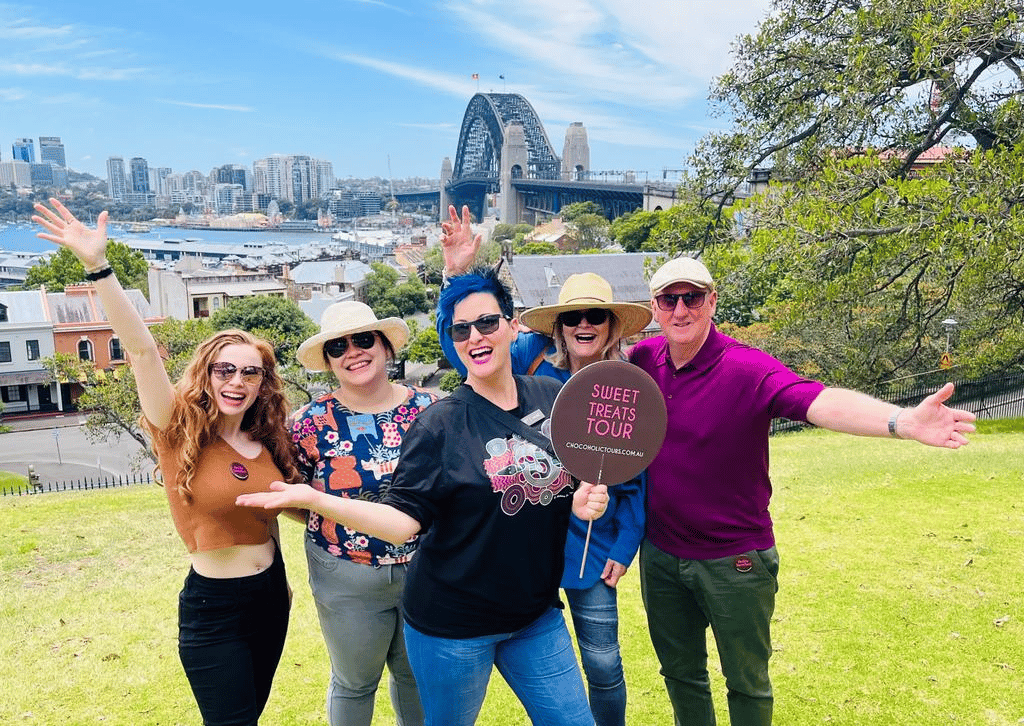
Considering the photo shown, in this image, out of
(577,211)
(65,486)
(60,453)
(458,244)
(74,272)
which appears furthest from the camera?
(577,211)

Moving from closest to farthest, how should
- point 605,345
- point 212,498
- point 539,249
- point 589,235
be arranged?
point 212,498 < point 605,345 < point 539,249 < point 589,235

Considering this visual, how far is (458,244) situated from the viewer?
10.8ft

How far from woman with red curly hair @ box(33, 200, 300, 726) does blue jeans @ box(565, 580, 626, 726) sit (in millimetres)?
1132

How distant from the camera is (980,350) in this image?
1270 centimetres

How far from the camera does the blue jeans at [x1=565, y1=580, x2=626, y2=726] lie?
2.99 metres

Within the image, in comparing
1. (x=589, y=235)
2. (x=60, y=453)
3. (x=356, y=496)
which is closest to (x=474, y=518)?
(x=356, y=496)

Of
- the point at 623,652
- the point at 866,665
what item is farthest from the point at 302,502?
the point at 866,665

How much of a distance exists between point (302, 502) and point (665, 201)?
83.1 meters

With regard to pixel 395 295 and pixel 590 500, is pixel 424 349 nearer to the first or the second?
pixel 395 295

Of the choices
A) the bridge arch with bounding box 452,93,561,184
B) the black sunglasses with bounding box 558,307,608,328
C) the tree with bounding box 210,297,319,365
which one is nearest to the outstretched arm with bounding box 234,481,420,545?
the black sunglasses with bounding box 558,307,608,328

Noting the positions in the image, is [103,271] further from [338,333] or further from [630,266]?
[630,266]

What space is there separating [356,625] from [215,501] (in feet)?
2.33

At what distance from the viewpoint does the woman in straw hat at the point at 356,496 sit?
2945 millimetres

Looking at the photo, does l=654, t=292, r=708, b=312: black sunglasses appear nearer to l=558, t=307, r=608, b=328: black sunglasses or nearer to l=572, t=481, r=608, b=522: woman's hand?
l=558, t=307, r=608, b=328: black sunglasses
